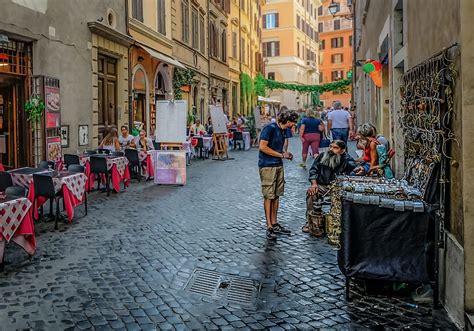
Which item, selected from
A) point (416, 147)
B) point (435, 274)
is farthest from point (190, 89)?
point (435, 274)

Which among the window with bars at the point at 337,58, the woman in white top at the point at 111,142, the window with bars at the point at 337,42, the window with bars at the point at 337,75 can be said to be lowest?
the woman in white top at the point at 111,142

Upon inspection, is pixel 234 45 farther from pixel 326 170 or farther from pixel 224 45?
pixel 326 170

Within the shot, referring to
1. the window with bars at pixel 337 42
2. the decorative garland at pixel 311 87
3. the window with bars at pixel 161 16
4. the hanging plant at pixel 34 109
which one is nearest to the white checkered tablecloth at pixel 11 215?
the hanging plant at pixel 34 109

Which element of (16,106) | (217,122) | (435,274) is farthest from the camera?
(217,122)

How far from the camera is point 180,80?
22359mm

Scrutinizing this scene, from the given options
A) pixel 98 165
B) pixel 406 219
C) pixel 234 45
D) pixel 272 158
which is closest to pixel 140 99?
pixel 98 165

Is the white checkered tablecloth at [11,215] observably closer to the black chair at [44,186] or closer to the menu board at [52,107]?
the black chair at [44,186]

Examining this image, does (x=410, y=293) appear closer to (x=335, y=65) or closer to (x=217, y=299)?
(x=217, y=299)

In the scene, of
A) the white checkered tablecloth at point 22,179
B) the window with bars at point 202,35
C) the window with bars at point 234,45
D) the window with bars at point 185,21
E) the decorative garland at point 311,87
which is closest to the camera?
the white checkered tablecloth at point 22,179

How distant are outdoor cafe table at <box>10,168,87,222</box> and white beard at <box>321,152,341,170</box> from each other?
3.81 meters

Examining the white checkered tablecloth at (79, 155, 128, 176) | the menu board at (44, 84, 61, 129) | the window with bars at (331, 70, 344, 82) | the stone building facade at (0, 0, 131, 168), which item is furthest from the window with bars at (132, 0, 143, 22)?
the window with bars at (331, 70, 344, 82)

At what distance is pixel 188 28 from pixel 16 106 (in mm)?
13965

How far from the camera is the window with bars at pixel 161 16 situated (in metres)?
20.2

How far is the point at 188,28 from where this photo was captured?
24.2 meters
